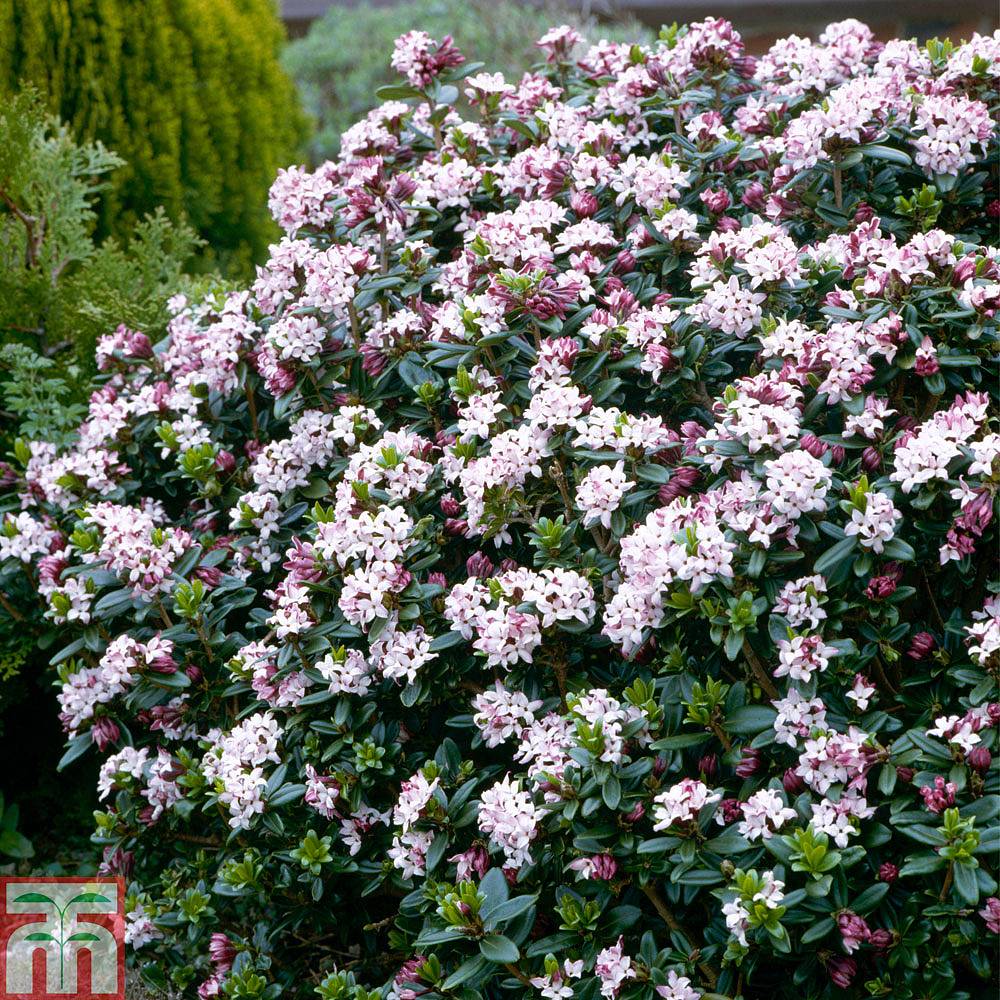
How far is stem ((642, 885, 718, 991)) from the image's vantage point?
2113 mm

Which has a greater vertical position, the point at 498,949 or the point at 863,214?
the point at 863,214

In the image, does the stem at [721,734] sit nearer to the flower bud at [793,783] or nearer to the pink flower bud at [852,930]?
the flower bud at [793,783]

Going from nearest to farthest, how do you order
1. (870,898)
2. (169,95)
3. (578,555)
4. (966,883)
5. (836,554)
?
(966,883) → (870,898) → (836,554) → (578,555) → (169,95)

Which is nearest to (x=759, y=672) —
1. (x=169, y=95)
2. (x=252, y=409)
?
(x=252, y=409)

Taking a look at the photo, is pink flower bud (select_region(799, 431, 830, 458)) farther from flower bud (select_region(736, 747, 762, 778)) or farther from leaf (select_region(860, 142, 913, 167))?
leaf (select_region(860, 142, 913, 167))

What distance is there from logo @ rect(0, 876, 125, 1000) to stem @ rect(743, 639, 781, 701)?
1.67m

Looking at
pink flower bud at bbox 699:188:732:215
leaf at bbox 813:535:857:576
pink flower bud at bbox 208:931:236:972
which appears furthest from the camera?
pink flower bud at bbox 699:188:732:215

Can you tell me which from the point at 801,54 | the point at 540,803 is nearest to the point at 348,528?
the point at 540,803

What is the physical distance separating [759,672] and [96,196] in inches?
154

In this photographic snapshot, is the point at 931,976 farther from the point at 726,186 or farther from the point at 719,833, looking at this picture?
the point at 726,186

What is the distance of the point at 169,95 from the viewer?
16.8 ft

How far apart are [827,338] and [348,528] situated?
40.5 inches

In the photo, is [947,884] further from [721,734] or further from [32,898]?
[32,898]

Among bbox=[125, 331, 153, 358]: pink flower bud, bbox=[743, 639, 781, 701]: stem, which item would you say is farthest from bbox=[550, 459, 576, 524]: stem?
bbox=[125, 331, 153, 358]: pink flower bud
